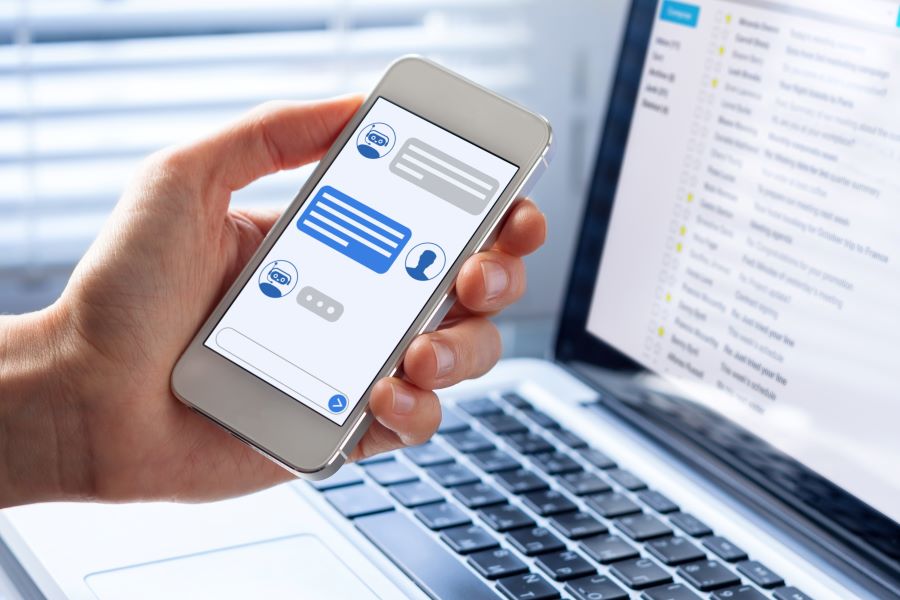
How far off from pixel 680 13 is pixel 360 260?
30 centimetres

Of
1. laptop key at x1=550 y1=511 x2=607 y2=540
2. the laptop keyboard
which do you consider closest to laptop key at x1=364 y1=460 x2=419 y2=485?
the laptop keyboard

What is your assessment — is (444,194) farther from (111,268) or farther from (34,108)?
(34,108)

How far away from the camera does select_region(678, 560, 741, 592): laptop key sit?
2.01 ft

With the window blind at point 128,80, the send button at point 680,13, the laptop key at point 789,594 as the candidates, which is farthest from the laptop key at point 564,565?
the window blind at point 128,80

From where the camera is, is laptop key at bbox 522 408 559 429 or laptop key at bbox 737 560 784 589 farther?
laptop key at bbox 522 408 559 429

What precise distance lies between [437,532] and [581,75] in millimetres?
611

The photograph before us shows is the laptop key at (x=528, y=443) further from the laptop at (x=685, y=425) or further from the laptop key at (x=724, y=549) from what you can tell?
the laptop key at (x=724, y=549)

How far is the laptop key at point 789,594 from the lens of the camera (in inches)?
24.1

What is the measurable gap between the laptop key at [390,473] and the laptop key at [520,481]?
0.19 feet

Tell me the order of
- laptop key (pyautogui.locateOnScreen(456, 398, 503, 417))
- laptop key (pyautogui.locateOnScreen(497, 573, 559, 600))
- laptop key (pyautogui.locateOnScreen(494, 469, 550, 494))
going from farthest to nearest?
laptop key (pyautogui.locateOnScreen(456, 398, 503, 417))
laptop key (pyautogui.locateOnScreen(494, 469, 550, 494))
laptop key (pyautogui.locateOnScreen(497, 573, 559, 600))

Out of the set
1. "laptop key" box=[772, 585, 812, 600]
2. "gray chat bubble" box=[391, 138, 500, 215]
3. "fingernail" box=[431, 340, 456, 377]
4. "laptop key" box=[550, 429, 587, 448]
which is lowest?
"laptop key" box=[772, 585, 812, 600]

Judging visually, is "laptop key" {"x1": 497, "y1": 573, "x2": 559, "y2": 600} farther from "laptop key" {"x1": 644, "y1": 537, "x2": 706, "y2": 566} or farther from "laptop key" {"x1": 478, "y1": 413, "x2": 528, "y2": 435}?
"laptop key" {"x1": 478, "y1": 413, "x2": 528, "y2": 435}

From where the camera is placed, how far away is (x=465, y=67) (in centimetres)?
109

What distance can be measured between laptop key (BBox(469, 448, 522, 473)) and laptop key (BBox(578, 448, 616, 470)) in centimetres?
5
